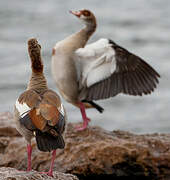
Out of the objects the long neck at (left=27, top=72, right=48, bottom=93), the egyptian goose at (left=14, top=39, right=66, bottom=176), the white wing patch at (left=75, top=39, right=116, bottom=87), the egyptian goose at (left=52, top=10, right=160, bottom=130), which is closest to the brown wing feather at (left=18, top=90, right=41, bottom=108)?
the egyptian goose at (left=14, top=39, right=66, bottom=176)

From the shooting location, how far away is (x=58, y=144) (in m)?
5.62

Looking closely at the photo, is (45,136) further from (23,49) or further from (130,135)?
(23,49)

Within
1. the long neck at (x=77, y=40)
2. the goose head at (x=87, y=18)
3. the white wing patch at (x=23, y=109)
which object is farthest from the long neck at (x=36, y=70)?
the goose head at (x=87, y=18)

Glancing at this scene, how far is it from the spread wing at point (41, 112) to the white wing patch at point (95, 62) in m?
3.68

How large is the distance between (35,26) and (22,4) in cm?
316

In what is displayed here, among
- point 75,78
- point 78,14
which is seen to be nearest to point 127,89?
point 75,78

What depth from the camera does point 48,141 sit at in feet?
18.4

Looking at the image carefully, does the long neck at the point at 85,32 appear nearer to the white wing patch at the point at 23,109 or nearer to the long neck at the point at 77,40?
the long neck at the point at 77,40

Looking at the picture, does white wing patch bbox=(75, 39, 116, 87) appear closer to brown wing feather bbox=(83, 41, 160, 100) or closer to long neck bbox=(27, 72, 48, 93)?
brown wing feather bbox=(83, 41, 160, 100)

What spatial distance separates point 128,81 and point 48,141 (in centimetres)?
459

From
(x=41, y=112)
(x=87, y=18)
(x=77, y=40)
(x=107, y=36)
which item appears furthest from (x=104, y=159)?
(x=107, y=36)

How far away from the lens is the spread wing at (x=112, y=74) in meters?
9.93

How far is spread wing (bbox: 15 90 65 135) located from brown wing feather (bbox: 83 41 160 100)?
12.8ft

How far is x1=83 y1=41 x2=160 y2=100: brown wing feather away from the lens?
32.8 feet
